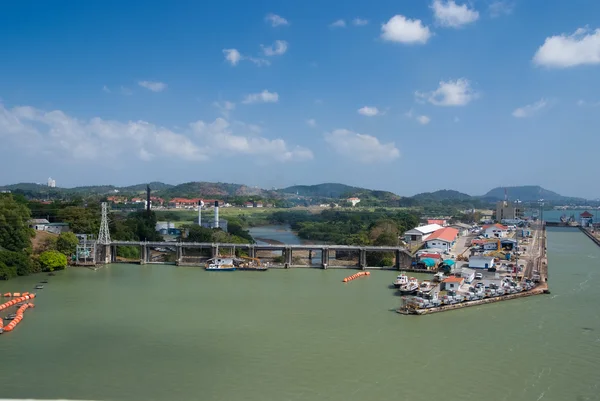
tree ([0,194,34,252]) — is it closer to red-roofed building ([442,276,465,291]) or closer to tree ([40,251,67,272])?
tree ([40,251,67,272])

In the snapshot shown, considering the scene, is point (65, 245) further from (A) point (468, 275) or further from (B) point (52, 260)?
(A) point (468, 275)

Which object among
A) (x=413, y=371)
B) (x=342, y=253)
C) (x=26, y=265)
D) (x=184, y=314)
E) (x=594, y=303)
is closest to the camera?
(x=413, y=371)

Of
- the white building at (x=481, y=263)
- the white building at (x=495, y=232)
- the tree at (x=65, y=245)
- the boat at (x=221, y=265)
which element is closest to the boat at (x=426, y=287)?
the white building at (x=481, y=263)

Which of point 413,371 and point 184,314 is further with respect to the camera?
point 184,314

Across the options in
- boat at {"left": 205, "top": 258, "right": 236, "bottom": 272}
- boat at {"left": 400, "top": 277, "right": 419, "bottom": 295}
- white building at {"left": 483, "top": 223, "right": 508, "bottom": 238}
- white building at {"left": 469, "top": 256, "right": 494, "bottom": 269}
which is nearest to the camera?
boat at {"left": 400, "top": 277, "right": 419, "bottom": 295}

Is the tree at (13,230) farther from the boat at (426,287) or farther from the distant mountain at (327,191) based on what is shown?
the distant mountain at (327,191)

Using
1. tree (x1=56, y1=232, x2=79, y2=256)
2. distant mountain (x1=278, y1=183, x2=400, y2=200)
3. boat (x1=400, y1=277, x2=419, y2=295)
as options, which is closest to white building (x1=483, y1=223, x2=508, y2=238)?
boat (x1=400, y1=277, x2=419, y2=295)

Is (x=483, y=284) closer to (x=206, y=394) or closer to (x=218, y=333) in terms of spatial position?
(x=218, y=333)

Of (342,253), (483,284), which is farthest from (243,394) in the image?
(342,253)
